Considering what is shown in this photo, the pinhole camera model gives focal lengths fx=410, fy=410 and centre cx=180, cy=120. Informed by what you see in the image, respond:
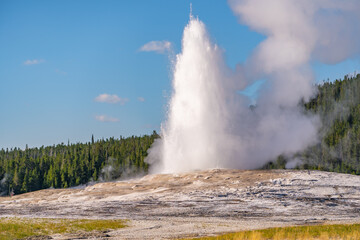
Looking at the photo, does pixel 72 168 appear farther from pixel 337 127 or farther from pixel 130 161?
pixel 337 127

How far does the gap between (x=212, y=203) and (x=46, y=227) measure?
22913 millimetres

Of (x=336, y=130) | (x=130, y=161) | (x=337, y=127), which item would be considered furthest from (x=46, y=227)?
(x=337, y=127)

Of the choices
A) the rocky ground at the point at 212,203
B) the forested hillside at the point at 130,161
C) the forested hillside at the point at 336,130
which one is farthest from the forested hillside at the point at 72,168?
the rocky ground at the point at 212,203

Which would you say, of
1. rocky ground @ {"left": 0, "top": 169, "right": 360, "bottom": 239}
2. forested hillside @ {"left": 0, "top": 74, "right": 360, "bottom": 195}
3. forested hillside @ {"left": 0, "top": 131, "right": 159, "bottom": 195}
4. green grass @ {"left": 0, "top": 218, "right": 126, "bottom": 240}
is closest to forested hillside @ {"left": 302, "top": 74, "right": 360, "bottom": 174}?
forested hillside @ {"left": 0, "top": 74, "right": 360, "bottom": 195}

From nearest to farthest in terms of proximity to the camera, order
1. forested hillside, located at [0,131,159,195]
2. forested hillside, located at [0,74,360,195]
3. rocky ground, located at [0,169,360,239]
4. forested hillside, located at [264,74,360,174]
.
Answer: rocky ground, located at [0,169,360,239]
forested hillside, located at [264,74,360,174]
forested hillside, located at [0,74,360,195]
forested hillside, located at [0,131,159,195]

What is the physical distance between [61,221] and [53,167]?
9150 cm

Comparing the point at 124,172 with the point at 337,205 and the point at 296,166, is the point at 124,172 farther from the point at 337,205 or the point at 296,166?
the point at 337,205

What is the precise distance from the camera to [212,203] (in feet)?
173

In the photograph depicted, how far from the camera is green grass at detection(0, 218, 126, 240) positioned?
3391 cm

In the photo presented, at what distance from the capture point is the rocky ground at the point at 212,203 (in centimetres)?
3725

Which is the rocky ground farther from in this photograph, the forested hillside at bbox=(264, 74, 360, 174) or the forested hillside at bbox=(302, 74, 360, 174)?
the forested hillside at bbox=(302, 74, 360, 174)

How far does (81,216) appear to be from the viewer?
150 ft

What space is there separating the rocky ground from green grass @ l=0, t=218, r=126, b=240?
1.93 metres

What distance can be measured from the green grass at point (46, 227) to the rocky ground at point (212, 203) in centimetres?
193
